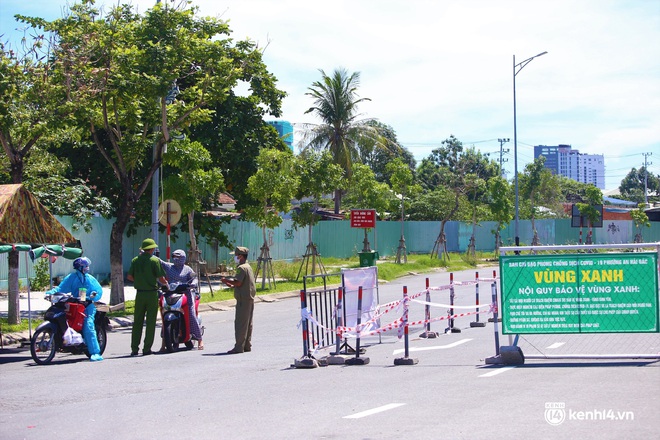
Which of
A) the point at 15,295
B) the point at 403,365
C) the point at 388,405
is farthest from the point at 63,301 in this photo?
the point at 388,405

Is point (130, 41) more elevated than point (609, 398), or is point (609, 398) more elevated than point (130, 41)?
point (130, 41)

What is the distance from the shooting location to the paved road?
7.27 metres

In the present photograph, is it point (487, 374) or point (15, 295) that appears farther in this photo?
point (15, 295)

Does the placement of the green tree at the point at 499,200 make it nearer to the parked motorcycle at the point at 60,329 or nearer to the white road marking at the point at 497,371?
the parked motorcycle at the point at 60,329

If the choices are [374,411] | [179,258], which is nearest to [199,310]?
[179,258]

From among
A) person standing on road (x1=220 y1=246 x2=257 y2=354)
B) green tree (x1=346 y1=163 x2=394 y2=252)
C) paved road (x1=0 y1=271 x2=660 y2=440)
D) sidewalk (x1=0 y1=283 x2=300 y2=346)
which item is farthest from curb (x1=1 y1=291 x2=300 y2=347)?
green tree (x1=346 y1=163 x2=394 y2=252)

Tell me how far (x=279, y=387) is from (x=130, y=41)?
1250 centimetres

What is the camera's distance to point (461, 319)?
1786 centimetres

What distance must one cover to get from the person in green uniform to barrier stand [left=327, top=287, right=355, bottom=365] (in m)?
3.16

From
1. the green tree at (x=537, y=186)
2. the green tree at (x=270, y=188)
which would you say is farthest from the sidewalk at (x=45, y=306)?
the green tree at (x=537, y=186)

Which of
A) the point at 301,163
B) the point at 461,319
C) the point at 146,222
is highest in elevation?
the point at 301,163

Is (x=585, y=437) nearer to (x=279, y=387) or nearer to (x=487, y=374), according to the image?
(x=487, y=374)

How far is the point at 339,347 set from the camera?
488 inches

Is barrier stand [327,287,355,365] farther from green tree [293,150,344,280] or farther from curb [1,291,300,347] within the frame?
green tree [293,150,344,280]
